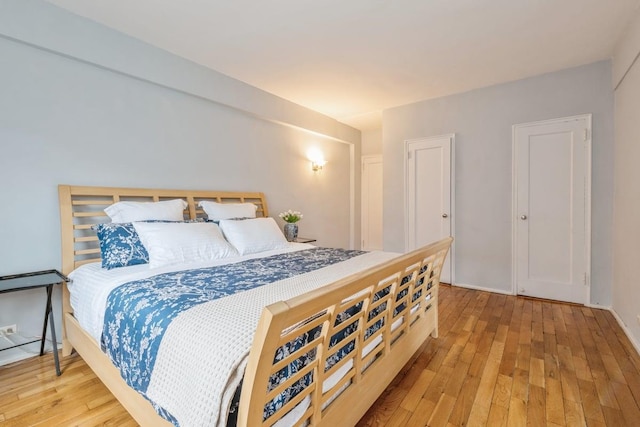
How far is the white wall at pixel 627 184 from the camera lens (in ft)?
7.52

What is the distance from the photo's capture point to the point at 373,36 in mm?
2541

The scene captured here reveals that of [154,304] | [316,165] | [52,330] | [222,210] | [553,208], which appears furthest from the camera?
[316,165]

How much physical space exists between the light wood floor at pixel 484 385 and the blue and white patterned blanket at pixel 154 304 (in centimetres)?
49

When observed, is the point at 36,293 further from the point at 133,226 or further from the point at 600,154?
the point at 600,154

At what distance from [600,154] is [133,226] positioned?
4401 mm

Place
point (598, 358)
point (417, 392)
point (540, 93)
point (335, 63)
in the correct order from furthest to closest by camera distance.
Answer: point (540, 93)
point (335, 63)
point (598, 358)
point (417, 392)

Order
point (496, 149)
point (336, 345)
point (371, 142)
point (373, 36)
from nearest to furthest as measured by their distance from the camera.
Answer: point (336, 345), point (373, 36), point (496, 149), point (371, 142)

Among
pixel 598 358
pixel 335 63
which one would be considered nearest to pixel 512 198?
pixel 598 358

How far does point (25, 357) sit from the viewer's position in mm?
2145

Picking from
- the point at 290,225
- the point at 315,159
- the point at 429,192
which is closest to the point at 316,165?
the point at 315,159

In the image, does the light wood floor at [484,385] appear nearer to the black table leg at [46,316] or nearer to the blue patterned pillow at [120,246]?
the black table leg at [46,316]

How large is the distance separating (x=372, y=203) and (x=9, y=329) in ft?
17.3

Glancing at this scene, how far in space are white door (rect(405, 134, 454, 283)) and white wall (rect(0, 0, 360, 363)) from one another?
207 centimetres

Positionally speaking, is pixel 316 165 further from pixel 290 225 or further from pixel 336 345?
pixel 336 345
